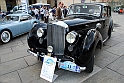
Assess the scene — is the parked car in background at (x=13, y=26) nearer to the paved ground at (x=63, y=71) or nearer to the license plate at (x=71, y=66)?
the paved ground at (x=63, y=71)

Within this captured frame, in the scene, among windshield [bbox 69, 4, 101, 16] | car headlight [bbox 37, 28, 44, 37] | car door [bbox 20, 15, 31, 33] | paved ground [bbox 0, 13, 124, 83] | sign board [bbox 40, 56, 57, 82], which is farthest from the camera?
car door [bbox 20, 15, 31, 33]

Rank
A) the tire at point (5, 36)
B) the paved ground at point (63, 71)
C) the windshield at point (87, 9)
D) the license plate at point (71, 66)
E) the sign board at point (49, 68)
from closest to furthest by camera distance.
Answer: the license plate at point (71, 66)
the sign board at point (49, 68)
the paved ground at point (63, 71)
the windshield at point (87, 9)
the tire at point (5, 36)

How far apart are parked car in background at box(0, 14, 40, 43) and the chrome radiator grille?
7.61 feet

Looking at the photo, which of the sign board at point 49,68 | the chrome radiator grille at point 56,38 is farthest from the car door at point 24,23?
the sign board at point 49,68

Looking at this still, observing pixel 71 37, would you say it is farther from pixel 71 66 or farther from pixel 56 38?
pixel 71 66

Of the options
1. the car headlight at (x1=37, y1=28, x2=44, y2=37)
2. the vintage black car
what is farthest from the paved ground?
the car headlight at (x1=37, y1=28, x2=44, y2=37)

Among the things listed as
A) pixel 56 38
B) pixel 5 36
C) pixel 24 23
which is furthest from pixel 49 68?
pixel 24 23

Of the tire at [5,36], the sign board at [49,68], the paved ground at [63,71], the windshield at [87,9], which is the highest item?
the windshield at [87,9]

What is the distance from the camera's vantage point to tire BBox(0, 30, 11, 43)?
546 cm

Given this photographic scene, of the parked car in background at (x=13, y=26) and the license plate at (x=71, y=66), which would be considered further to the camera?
the parked car in background at (x=13, y=26)

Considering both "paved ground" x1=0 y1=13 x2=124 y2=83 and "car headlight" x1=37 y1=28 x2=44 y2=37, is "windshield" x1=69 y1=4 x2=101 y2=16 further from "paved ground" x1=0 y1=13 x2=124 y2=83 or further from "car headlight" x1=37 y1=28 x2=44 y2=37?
"car headlight" x1=37 y1=28 x2=44 y2=37

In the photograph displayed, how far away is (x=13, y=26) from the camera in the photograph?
591cm

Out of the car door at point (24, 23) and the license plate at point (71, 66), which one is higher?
the car door at point (24, 23)

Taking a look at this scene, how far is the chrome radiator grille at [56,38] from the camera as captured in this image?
2744 millimetres
